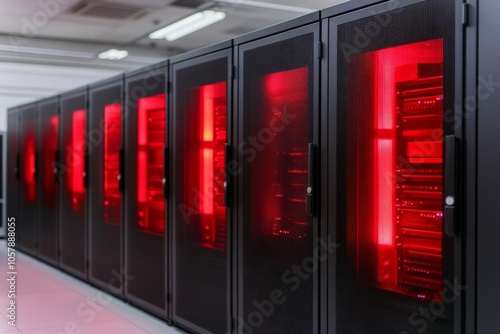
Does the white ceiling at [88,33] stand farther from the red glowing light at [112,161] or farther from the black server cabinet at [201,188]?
the black server cabinet at [201,188]

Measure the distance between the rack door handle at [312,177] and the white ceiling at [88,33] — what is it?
4367 mm

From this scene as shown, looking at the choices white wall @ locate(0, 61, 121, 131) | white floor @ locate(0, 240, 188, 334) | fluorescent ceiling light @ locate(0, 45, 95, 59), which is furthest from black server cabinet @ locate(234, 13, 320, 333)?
white wall @ locate(0, 61, 121, 131)

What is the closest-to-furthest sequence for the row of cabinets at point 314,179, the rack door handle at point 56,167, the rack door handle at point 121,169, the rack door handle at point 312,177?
the row of cabinets at point 314,179
the rack door handle at point 312,177
the rack door handle at point 121,169
the rack door handle at point 56,167

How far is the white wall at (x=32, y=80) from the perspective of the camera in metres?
9.59

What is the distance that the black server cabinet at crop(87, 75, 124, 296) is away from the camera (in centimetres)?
524

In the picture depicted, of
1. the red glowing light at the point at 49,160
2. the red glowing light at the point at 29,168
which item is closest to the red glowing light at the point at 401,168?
the red glowing light at the point at 49,160

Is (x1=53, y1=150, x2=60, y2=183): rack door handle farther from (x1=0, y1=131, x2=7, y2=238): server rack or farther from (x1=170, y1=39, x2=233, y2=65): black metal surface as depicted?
(x1=170, y1=39, x2=233, y2=65): black metal surface

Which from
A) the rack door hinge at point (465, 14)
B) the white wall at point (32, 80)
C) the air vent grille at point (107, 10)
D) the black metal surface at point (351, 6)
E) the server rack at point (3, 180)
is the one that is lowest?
the server rack at point (3, 180)

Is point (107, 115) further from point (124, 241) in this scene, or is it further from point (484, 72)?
point (484, 72)

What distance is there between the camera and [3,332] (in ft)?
13.4

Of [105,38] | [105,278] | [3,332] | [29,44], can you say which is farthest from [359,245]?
[29,44]

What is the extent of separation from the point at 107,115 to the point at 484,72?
4000mm

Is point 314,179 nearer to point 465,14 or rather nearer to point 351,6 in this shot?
point 351,6

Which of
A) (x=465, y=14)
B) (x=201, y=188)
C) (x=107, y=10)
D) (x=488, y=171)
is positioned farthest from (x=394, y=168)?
(x=107, y=10)
